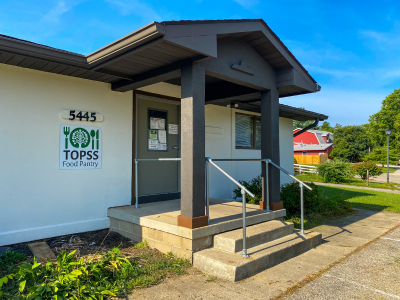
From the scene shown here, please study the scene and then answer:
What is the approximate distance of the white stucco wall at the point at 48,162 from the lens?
3871 mm

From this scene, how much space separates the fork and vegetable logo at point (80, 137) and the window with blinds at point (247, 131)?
4144 mm

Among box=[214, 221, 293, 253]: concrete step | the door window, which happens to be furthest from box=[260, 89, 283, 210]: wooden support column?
the door window

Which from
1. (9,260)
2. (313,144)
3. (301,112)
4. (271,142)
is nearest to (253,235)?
(271,142)

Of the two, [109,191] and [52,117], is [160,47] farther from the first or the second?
[109,191]

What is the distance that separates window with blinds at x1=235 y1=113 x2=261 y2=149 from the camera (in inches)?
311

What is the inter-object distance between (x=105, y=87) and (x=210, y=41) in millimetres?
2223

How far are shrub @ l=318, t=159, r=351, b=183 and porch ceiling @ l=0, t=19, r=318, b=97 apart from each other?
11973mm

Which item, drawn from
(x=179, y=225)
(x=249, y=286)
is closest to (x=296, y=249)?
(x=249, y=286)

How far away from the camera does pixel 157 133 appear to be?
561 cm

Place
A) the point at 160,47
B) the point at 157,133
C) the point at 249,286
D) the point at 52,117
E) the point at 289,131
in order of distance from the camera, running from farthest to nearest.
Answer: the point at 289,131, the point at 157,133, the point at 52,117, the point at 160,47, the point at 249,286

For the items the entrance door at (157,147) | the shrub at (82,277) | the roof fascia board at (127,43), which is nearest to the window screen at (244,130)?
the entrance door at (157,147)

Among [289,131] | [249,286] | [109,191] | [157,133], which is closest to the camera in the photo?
[249,286]

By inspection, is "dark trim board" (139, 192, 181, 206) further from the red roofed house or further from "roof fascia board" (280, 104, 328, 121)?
the red roofed house

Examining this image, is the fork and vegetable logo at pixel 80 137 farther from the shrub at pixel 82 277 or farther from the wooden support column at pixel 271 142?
the wooden support column at pixel 271 142
